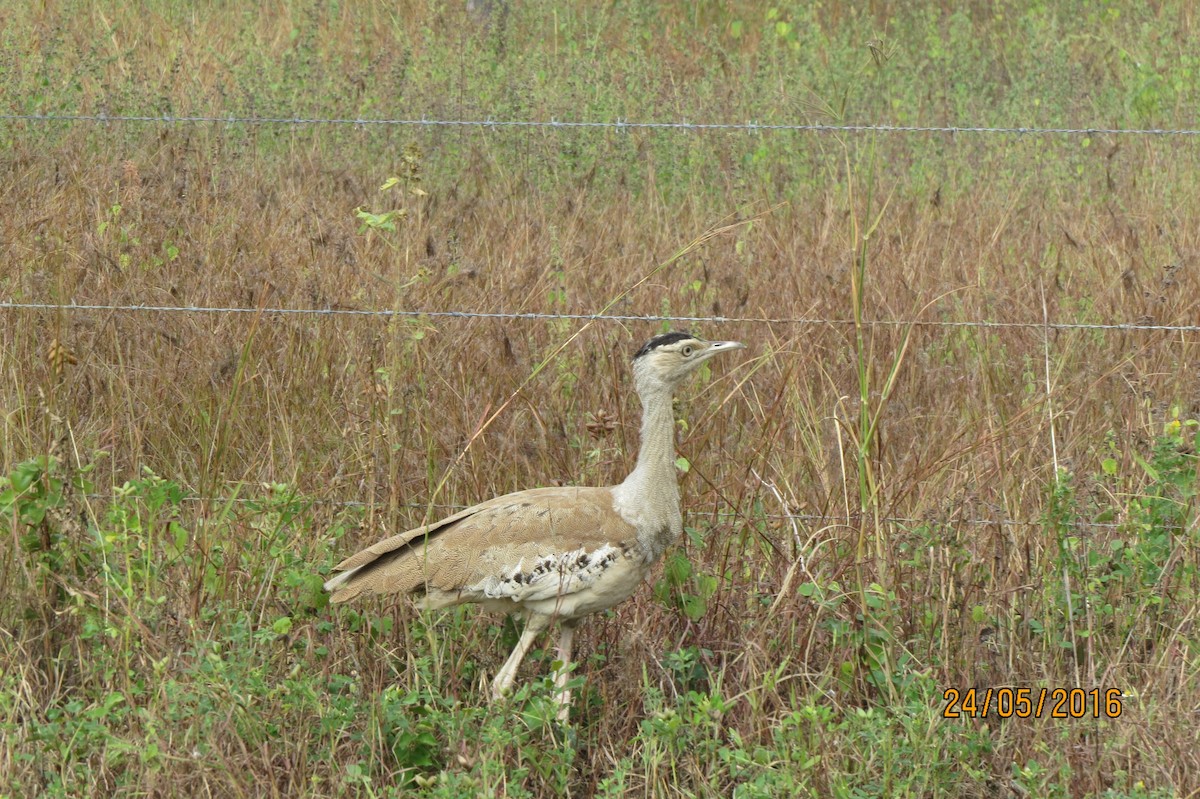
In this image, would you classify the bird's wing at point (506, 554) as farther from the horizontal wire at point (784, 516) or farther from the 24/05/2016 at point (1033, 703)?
the 24/05/2016 at point (1033, 703)

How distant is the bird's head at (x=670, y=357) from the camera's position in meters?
3.84

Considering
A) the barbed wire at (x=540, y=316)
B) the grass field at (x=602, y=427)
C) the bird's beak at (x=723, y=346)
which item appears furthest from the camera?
the barbed wire at (x=540, y=316)

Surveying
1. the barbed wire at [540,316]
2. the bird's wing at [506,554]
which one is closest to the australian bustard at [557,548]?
the bird's wing at [506,554]

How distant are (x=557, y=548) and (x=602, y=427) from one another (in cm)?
40

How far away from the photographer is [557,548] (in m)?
3.68

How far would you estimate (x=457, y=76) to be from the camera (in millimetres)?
9281

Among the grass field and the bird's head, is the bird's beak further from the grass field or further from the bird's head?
the grass field

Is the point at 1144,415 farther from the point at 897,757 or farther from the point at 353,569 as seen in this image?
the point at 353,569

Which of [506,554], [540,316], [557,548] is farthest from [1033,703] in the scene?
[540,316]

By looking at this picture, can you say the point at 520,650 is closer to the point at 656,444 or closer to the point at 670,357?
the point at 656,444

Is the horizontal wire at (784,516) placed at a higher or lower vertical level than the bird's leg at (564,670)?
higher

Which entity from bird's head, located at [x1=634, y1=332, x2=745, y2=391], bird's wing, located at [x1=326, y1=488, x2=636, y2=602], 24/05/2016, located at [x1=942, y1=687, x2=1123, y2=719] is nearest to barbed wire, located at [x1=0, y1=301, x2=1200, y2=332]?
bird's head, located at [x1=634, y1=332, x2=745, y2=391]

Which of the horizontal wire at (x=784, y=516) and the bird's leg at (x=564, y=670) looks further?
the horizontal wire at (x=784, y=516)

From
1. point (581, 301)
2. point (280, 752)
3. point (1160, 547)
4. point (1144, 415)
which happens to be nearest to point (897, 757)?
point (1160, 547)
